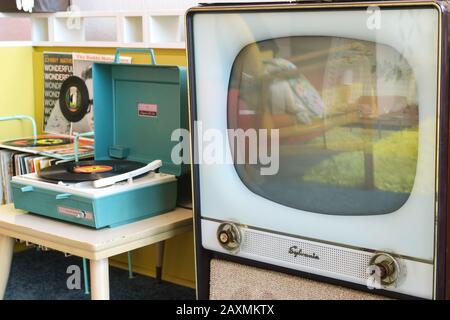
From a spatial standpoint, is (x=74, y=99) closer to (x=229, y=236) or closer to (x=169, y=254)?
(x=169, y=254)

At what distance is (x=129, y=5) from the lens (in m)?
2.24

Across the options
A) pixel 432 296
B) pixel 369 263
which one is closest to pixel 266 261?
pixel 369 263

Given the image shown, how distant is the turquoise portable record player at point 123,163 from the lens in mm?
1508

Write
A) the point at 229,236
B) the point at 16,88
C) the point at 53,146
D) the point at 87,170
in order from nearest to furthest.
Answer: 1. the point at 229,236
2. the point at 87,170
3. the point at 53,146
4. the point at 16,88

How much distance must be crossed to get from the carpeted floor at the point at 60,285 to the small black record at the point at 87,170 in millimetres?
587

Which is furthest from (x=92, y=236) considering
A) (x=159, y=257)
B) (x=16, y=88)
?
(x=16, y=88)

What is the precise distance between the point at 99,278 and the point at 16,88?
1.21 meters

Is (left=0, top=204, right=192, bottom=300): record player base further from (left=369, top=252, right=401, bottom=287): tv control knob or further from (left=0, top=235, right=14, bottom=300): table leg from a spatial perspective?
(left=369, top=252, right=401, bottom=287): tv control knob

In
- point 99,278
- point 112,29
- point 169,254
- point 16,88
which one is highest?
point 112,29

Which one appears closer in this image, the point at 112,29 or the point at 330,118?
the point at 330,118

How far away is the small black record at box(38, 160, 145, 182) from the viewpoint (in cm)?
155

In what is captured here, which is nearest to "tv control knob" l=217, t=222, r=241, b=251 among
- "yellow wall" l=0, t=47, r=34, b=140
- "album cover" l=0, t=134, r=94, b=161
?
"album cover" l=0, t=134, r=94, b=161

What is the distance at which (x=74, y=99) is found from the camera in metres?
2.28
